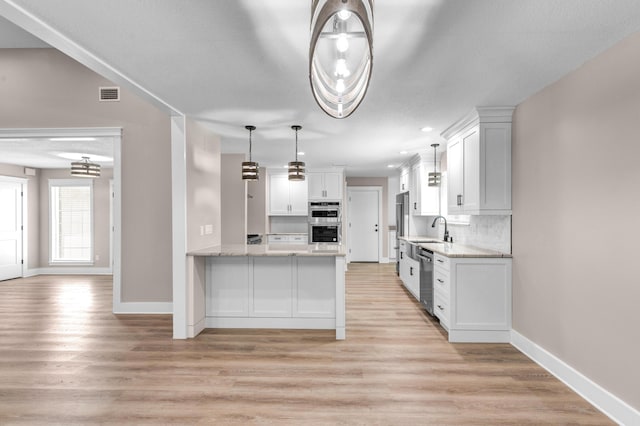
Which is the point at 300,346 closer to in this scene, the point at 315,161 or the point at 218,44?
the point at 218,44

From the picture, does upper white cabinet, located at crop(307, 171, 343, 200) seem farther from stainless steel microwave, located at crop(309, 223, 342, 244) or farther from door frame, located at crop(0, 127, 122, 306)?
door frame, located at crop(0, 127, 122, 306)

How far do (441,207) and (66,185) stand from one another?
822 cm

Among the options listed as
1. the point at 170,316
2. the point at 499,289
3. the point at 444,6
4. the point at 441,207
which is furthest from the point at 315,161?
the point at 444,6

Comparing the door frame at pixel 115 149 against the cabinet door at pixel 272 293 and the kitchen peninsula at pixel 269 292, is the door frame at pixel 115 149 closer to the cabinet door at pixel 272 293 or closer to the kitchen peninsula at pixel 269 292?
the kitchen peninsula at pixel 269 292

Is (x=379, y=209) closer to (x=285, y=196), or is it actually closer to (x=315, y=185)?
(x=315, y=185)

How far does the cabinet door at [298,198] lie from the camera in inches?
312

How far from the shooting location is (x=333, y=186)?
7543mm

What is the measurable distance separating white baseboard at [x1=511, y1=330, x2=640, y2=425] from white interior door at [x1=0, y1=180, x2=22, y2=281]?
369 inches

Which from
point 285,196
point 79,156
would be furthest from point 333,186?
point 79,156

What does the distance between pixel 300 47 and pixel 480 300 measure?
296cm

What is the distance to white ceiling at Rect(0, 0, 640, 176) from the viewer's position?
1.85 meters

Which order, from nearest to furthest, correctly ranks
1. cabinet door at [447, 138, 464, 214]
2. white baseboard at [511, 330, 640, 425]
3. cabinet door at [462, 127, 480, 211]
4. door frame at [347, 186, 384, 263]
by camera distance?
white baseboard at [511, 330, 640, 425], cabinet door at [462, 127, 480, 211], cabinet door at [447, 138, 464, 214], door frame at [347, 186, 384, 263]

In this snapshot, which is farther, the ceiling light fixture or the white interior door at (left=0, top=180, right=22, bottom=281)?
the white interior door at (left=0, top=180, right=22, bottom=281)

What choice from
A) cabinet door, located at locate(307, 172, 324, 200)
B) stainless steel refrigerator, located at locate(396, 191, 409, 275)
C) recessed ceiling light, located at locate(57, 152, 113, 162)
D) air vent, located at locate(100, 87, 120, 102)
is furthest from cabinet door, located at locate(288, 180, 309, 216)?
air vent, located at locate(100, 87, 120, 102)
